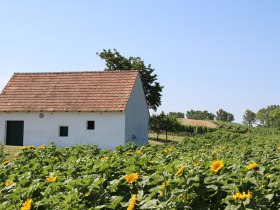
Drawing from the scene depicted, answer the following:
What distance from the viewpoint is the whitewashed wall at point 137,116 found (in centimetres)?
2588

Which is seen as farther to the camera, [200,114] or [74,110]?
[200,114]

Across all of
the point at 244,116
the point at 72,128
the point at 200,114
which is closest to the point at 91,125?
the point at 72,128

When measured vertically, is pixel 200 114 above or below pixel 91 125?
above

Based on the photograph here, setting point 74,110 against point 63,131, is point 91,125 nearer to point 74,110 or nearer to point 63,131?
point 74,110

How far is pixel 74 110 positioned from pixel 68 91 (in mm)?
2273

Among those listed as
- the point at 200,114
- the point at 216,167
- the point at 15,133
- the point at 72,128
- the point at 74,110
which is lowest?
the point at 216,167

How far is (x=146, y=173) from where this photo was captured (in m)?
4.54

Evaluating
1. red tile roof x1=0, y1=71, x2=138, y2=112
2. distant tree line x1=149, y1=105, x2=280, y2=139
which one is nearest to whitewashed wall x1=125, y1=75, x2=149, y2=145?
red tile roof x1=0, y1=71, x2=138, y2=112

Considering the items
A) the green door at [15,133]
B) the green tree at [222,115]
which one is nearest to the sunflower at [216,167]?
the green door at [15,133]

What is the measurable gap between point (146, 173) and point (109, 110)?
20.6 meters

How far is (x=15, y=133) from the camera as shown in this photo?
26641 mm

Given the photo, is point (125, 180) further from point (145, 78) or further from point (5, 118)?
point (145, 78)

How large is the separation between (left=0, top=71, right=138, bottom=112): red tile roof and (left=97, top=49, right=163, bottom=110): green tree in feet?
35.4

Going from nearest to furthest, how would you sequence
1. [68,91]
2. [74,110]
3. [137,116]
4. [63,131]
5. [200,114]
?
[74,110] → [63,131] → [68,91] → [137,116] → [200,114]
